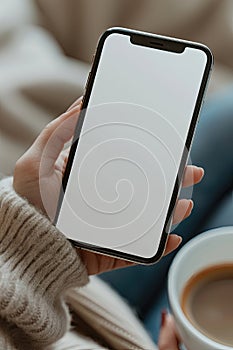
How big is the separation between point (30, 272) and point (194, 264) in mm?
117

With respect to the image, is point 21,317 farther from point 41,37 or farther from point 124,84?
point 41,37

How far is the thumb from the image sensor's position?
1.79ft

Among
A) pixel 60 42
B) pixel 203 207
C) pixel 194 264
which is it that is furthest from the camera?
pixel 60 42

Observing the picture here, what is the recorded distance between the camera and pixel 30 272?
0.54 m

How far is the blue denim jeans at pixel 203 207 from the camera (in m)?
0.70

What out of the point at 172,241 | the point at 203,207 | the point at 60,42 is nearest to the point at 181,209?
the point at 172,241

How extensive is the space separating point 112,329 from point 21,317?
118 mm

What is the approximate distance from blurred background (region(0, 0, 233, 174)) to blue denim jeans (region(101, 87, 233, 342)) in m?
0.14

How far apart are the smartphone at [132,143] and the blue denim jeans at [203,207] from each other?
171 mm

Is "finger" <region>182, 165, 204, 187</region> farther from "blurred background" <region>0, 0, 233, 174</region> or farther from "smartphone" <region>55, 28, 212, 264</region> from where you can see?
"blurred background" <region>0, 0, 233, 174</region>

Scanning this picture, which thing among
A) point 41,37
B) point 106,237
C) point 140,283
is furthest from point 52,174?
point 41,37

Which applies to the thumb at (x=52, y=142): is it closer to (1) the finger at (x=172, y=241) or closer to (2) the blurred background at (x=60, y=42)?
(1) the finger at (x=172, y=241)

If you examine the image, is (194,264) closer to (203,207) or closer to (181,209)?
(181,209)

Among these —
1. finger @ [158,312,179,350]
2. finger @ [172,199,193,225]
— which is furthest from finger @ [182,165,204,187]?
finger @ [158,312,179,350]
